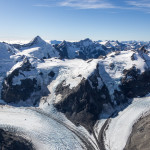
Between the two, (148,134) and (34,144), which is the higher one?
(148,134)

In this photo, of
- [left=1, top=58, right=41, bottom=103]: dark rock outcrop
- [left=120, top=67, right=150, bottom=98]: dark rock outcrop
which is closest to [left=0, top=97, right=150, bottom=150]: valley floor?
[left=1, top=58, right=41, bottom=103]: dark rock outcrop

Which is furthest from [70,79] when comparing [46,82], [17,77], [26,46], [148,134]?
[26,46]

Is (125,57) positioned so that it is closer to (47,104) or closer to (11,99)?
(47,104)

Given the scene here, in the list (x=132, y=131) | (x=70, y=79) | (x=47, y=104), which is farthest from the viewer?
(x=70, y=79)

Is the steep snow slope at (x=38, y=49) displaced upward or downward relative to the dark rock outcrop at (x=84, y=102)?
upward

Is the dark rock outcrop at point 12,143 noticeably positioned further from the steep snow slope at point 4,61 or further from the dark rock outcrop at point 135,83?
the dark rock outcrop at point 135,83

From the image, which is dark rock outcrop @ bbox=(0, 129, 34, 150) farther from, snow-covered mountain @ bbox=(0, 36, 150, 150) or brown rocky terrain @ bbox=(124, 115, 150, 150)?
brown rocky terrain @ bbox=(124, 115, 150, 150)

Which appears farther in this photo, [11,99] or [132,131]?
[11,99]

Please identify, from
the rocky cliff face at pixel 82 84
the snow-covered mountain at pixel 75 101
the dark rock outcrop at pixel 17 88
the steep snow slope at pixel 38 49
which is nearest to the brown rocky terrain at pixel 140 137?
the snow-covered mountain at pixel 75 101
